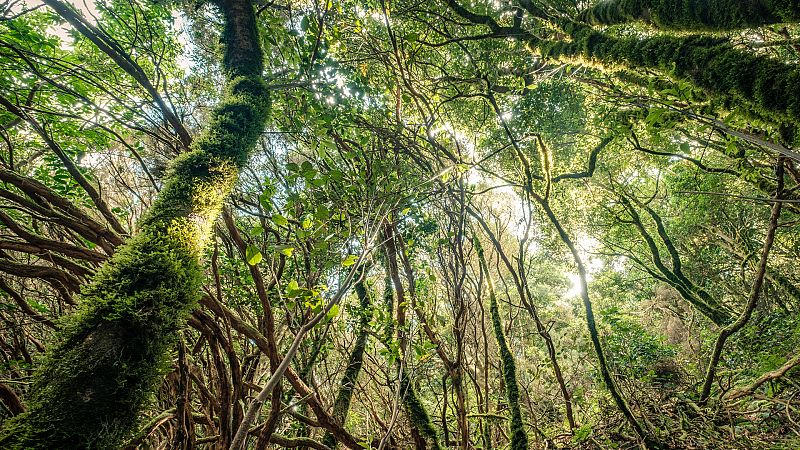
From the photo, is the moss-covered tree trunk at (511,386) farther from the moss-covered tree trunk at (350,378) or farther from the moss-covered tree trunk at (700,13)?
the moss-covered tree trunk at (700,13)

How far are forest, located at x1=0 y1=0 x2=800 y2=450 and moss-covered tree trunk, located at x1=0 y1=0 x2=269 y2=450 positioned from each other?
0.01m

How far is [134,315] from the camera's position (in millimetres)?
→ 1665

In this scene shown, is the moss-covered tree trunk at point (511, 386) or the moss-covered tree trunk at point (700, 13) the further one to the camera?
the moss-covered tree trunk at point (511, 386)

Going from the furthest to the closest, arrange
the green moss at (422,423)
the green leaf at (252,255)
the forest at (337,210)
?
the green moss at (422,423) < the forest at (337,210) < the green leaf at (252,255)

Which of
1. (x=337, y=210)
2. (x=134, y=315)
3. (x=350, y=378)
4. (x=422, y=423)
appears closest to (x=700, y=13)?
(x=337, y=210)

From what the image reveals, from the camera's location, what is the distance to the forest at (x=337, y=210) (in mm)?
1861

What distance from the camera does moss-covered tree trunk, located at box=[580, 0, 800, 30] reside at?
2049mm

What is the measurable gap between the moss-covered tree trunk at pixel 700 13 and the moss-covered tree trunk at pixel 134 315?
3.67 meters

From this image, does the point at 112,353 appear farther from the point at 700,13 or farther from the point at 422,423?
the point at 700,13

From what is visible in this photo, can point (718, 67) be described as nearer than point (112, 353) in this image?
No

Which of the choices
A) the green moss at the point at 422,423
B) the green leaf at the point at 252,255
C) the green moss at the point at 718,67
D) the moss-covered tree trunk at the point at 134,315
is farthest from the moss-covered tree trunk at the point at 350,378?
the green moss at the point at 718,67

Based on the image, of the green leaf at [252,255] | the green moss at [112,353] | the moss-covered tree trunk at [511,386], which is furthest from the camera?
the moss-covered tree trunk at [511,386]

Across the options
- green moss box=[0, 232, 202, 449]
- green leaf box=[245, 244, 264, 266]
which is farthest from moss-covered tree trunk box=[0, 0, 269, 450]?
green leaf box=[245, 244, 264, 266]

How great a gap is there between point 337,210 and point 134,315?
1764mm
